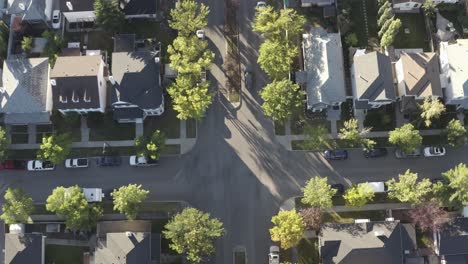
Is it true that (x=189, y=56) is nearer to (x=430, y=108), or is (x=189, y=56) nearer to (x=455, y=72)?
(x=430, y=108)

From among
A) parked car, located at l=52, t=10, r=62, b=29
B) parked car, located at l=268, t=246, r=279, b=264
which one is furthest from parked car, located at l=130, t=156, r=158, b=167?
parked car, located at l=52, t=10, r=62, b=29

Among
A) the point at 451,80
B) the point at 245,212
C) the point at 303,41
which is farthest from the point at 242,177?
the point at 451,80

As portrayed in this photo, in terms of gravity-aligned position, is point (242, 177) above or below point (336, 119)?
below

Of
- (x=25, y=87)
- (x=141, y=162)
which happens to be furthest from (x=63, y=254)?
(x=25, y=87)

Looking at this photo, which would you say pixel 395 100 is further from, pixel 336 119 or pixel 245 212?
pixel 245 212

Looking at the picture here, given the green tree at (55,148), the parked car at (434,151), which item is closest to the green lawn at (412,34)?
the parked car at (434,151)

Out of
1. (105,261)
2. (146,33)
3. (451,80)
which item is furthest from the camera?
(146,33)

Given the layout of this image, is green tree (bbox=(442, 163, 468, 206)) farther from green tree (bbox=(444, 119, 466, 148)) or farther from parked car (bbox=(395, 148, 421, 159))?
parked car (bbox=(395, 148, 421, 159))
